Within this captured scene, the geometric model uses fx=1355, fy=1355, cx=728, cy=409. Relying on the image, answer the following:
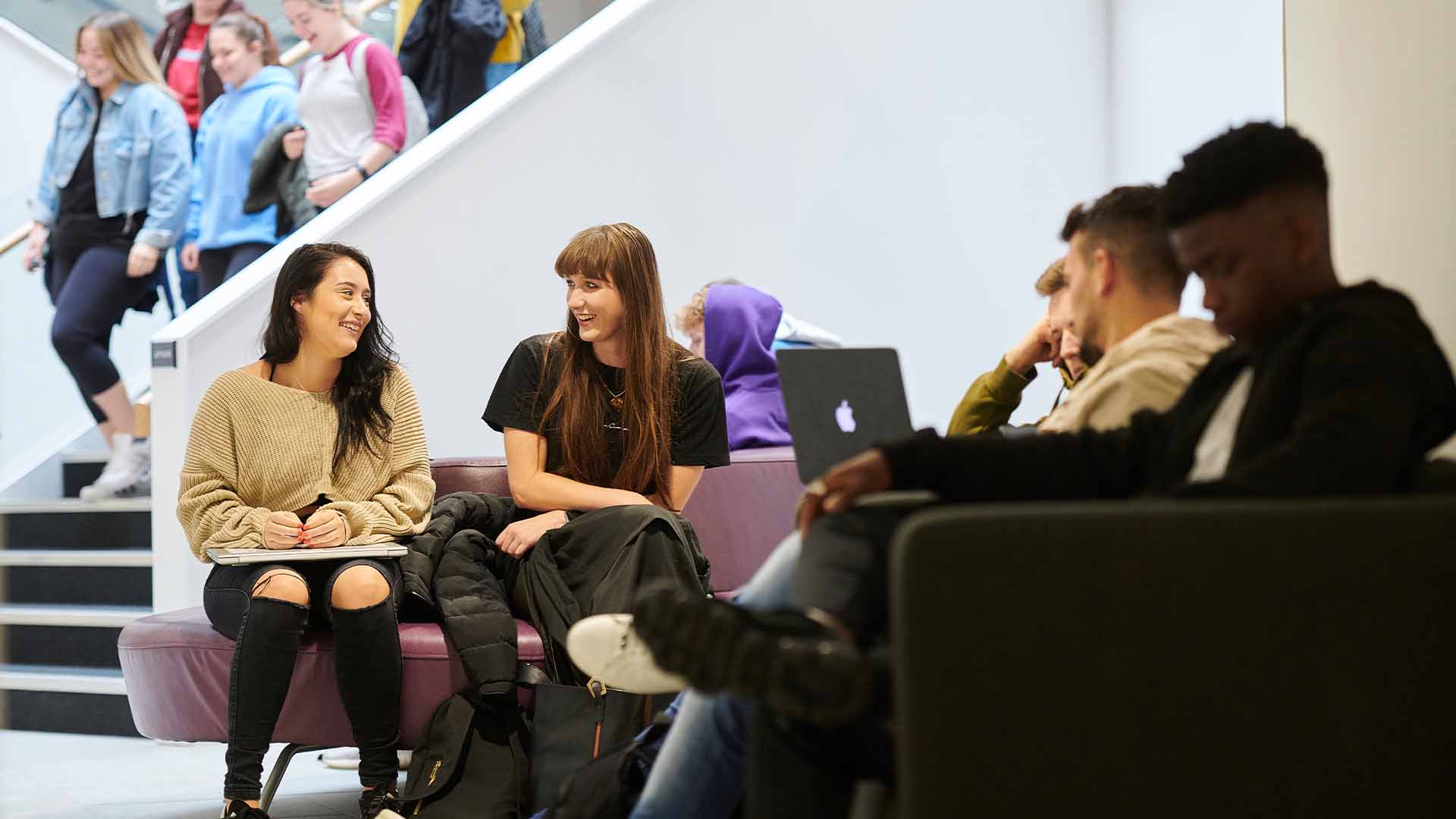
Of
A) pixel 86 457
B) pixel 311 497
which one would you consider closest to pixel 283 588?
pixel 311 497

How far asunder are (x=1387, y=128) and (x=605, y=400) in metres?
1.67

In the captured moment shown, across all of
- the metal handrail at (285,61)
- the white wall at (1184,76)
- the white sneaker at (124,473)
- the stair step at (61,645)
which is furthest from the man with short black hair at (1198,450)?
the metal handrail at (285,61)

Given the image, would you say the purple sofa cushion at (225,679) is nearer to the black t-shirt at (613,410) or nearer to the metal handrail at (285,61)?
the black t-shirt at (613,410)

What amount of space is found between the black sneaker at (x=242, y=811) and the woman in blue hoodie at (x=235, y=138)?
2.78 meters

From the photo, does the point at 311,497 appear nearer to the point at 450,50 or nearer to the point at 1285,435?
the point at 1285,435

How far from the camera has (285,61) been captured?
650cm

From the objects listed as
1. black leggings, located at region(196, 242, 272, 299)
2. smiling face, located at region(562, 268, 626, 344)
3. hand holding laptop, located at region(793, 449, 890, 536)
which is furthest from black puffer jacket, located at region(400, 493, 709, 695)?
black leggings, located at region(196, 242, 272, 299)

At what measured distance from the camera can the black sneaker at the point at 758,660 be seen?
119cm

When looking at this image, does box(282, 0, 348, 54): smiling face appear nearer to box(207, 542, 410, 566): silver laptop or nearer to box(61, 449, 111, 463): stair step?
box(61, 449, 111, 463): stair step

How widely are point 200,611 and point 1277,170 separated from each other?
260 cm

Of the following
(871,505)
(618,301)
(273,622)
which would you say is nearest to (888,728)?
(871,505)

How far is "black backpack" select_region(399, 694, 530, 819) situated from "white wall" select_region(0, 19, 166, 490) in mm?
3547

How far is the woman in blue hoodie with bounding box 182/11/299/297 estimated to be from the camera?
4.92 meters

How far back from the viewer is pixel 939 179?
19.4ft
